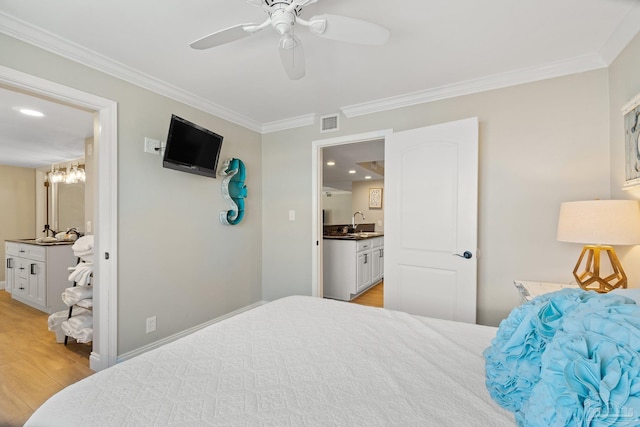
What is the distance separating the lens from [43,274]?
3.51m

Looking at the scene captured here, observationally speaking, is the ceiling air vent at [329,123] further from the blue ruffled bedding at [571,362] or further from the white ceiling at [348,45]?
the blue ruffled bedding at [571,362]

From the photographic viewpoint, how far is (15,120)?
3064 millimetres

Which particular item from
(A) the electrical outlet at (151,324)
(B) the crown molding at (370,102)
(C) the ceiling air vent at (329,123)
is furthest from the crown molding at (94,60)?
(A) the electrical outlet at (151,324)

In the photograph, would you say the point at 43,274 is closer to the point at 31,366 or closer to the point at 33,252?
the point at 33,252

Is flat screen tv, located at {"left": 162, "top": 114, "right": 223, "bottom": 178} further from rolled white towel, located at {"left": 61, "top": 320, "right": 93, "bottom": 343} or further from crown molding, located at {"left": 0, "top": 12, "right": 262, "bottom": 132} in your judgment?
rolled white towel, located at {"left": 61, "top": 320, "right": 93, "bottom": 343}

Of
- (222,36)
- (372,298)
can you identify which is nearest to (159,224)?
(222,36)

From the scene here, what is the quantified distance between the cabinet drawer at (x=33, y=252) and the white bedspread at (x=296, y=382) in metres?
3.68

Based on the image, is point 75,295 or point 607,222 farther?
point 75,295

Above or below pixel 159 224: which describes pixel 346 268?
below

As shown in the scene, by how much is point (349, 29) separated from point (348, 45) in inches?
21.5

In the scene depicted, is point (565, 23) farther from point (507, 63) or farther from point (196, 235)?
point (196, 235)

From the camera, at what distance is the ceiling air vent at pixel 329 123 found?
3066 millimetres

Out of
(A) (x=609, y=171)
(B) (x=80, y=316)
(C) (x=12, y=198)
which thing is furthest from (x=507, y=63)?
(C) (x=12, y=198)

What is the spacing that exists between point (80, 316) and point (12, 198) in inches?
173
